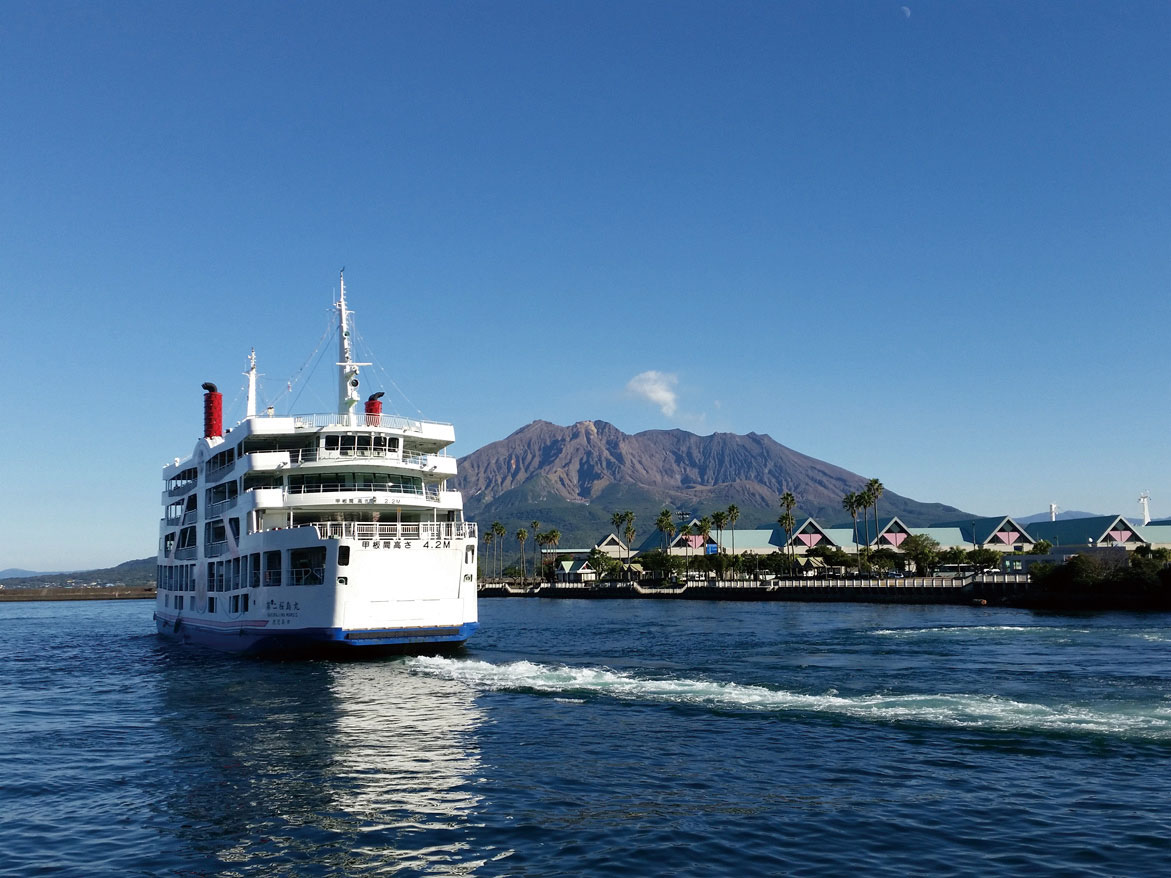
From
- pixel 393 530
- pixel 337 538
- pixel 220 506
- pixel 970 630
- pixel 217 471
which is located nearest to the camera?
pixel 337 538

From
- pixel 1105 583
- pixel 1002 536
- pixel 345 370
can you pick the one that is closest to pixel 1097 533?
pixel 1002 536

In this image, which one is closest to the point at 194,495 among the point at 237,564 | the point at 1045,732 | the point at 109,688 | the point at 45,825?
the point at 237,564

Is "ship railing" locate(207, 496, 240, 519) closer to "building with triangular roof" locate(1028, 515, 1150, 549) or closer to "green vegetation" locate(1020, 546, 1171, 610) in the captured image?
"green vegetation" locate(1020, 546, 1171, 610)

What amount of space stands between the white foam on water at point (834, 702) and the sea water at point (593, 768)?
0.53ft

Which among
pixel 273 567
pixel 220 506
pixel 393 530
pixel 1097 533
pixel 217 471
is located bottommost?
pixel 1097 533

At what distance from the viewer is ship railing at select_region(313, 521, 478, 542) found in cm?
3934

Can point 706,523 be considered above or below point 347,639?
above

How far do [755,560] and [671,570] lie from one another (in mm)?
15792

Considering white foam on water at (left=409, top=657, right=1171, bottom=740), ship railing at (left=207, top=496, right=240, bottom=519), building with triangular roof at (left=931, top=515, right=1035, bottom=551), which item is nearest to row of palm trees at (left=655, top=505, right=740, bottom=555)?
building with triangular roof at (left=931, top=515, right=1035, bottom=551)

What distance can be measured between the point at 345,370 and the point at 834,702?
31.0 metres

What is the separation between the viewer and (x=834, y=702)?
29328 millimetres

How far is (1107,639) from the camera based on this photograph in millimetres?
52531

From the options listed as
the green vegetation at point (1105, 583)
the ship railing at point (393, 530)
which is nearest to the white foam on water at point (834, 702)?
the ship railing at point (393, 530)

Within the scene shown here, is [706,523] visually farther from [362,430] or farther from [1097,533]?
[362,430]
